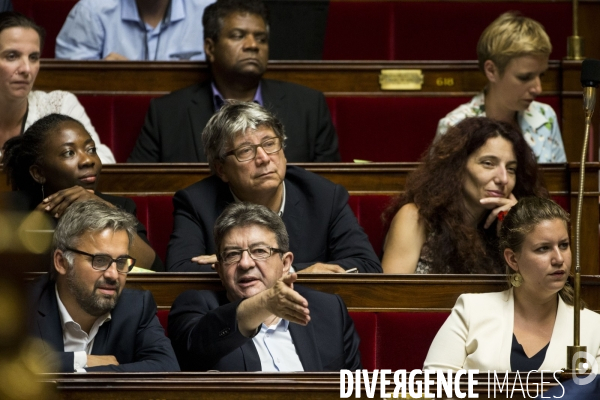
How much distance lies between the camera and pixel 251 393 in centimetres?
82

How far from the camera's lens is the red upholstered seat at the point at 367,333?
134 centimetres

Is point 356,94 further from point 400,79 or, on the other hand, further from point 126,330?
point 126,330

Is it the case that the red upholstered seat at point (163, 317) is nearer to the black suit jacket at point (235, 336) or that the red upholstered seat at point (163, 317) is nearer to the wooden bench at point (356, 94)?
the black suit jacket at point (235, 336)

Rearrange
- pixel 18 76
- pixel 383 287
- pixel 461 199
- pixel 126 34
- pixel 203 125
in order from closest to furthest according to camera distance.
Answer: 1. pixel 383 287
2. pixel 461 199
3. pixel 18 76
4. pixel 203 125
5. pixel 126 34

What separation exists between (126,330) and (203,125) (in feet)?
2.83

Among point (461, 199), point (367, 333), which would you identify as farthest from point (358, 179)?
point (367, 333)

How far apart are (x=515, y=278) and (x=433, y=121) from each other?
948mm

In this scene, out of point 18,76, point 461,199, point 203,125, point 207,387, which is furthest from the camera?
point 203,125

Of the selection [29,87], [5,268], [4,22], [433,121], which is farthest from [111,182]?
[5,268]

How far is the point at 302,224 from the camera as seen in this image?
1.54 m

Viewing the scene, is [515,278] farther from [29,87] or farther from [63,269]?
[29,87]

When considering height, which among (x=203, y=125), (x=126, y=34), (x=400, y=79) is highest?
(x=126, y=34)

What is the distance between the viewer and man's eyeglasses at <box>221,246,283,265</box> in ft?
4.06

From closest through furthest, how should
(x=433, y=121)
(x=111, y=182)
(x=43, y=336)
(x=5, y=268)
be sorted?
(x=5, y=268) < (x=43, y=336) < (x=111, y=182) < (x=433, y=121)
